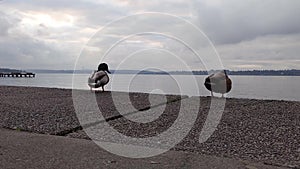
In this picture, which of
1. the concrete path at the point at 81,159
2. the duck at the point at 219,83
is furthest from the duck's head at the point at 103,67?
the concrete path at the point at 81,159

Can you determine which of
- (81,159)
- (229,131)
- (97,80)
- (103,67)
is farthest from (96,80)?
(81,159)

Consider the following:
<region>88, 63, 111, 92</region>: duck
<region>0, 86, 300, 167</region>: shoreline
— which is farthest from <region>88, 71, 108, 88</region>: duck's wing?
<region>0, 86, 300, 167</region>: shoreline

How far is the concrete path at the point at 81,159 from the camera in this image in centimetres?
374

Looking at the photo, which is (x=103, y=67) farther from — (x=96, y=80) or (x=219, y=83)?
(x=219, y=83)

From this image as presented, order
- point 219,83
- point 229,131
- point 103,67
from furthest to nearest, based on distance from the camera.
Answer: point 103,67 → point 219,83 → point 229,131

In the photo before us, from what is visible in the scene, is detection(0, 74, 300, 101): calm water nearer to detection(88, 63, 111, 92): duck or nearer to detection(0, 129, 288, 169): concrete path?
detection(88, 63, 111, 92): duck

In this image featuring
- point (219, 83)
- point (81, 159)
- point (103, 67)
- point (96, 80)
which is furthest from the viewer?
point (103, 67)

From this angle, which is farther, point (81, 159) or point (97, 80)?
point (97, 80)

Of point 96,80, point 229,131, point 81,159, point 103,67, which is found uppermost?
point 103,67

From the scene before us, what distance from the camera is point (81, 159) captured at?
155 inches

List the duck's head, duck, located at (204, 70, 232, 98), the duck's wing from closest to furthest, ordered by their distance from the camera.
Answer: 1. duck, located at (204, 70, 232, 98)
2. the duck's wing
3. the duck's head

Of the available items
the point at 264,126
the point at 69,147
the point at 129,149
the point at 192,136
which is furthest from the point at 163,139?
the point at 264,126

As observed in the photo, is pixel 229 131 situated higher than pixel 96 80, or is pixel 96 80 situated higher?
pixel 96 80

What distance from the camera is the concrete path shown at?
374 cm
